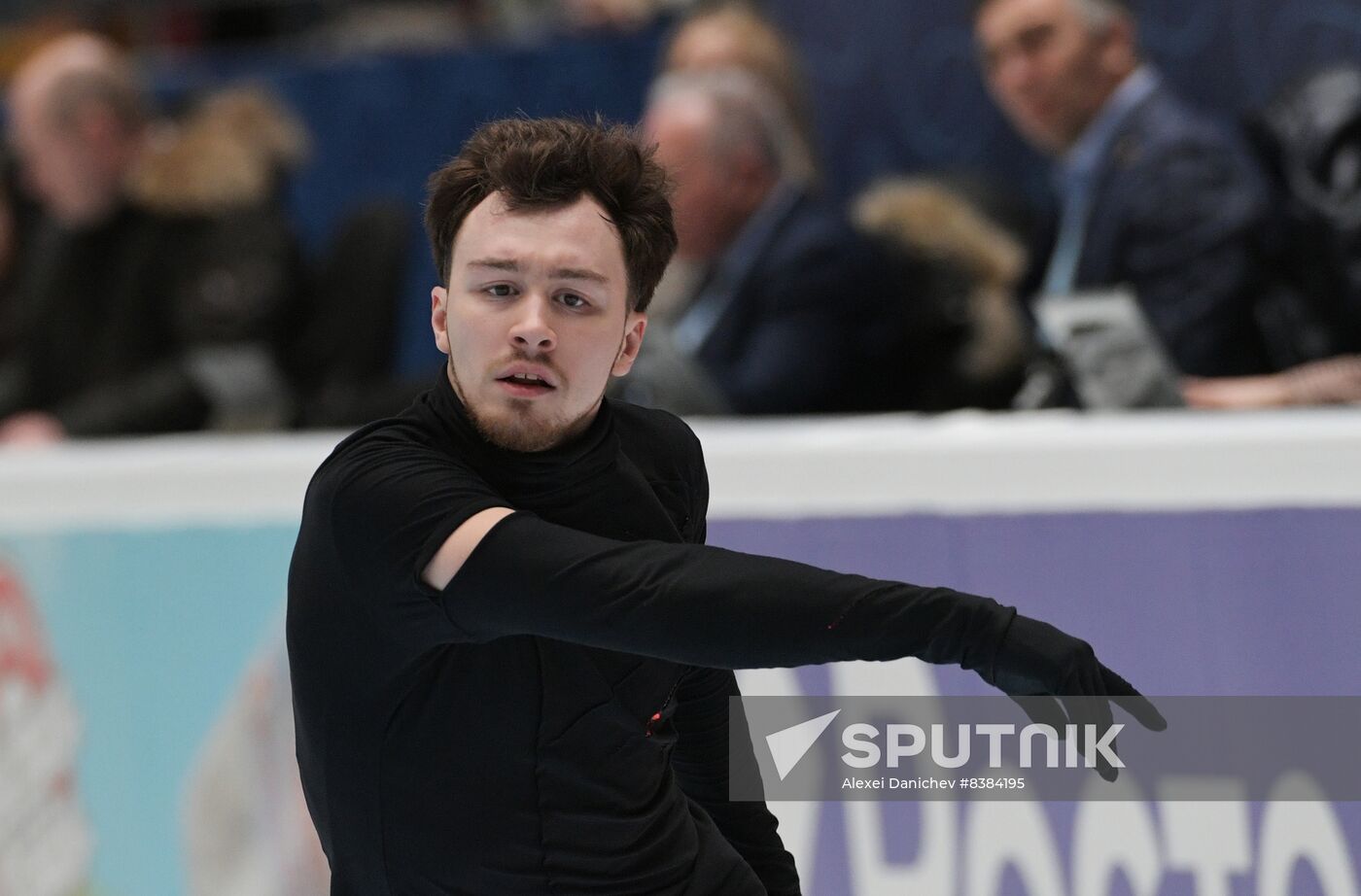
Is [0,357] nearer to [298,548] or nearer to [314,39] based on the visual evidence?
[314,39]

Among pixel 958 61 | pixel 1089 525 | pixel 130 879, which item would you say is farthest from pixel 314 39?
pixel 1089 525

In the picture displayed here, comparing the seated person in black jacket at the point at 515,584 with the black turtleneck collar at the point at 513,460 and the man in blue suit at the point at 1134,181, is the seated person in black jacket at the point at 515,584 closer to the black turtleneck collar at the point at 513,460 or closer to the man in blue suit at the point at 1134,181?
the black turtleneck collar at the point at 513,460

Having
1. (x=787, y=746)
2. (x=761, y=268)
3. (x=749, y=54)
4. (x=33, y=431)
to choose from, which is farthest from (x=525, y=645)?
(x=33, y=431)

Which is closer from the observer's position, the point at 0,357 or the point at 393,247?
the point at 393,247

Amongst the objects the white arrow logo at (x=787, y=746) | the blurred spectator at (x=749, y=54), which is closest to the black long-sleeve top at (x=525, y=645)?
the white arrow logo at (x=787, y=746)

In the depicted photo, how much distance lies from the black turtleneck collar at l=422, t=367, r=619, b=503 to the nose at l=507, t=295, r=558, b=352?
0.35 ft

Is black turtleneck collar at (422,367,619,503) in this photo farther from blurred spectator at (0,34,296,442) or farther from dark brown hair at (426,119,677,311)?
blurred spectator at (0,34,296,442)

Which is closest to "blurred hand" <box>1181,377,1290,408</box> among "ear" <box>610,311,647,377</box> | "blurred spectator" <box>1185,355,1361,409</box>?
"blurred spectator" <box>1185,355,1361,409</box>

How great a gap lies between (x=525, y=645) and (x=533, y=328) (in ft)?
1.01

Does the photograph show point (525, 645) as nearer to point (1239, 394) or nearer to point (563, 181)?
point (563, 181)

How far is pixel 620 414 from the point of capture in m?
1.85

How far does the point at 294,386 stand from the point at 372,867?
3.38m

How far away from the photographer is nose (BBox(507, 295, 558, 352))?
1602mm

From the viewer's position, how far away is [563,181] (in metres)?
1.63
